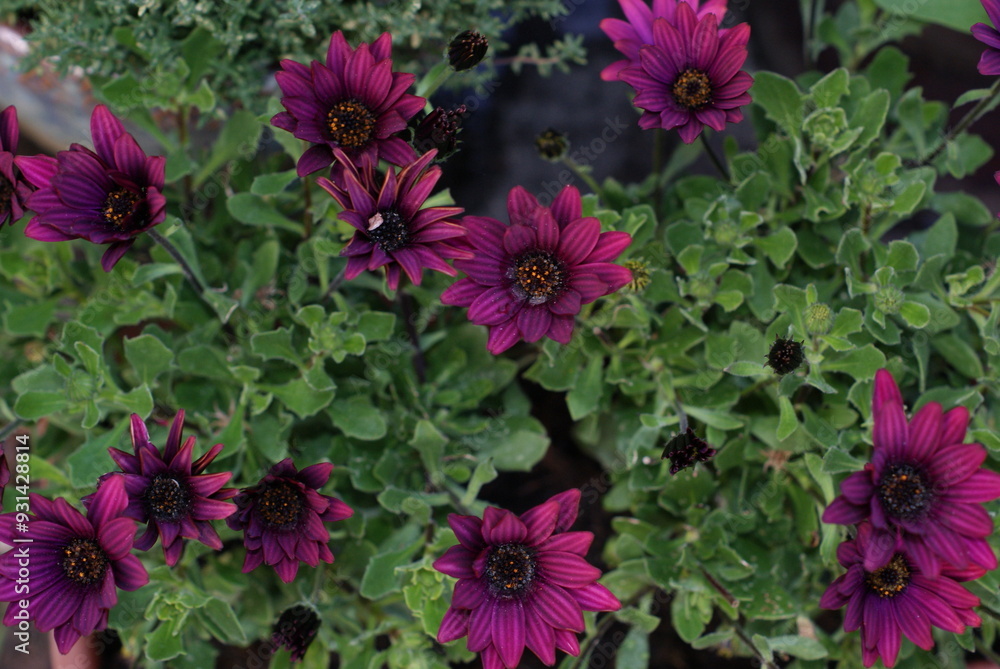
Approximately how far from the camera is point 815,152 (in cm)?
156

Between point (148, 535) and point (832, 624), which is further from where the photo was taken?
point (832, 624)

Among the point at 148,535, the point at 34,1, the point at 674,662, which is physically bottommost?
the point at 674,662

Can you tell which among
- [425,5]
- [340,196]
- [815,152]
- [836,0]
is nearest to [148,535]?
[340,196]

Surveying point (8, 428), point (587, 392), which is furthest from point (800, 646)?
point (8, 428)

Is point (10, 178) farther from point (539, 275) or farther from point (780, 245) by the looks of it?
point (780, 245)

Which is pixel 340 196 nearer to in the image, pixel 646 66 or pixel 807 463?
pixel 646 66

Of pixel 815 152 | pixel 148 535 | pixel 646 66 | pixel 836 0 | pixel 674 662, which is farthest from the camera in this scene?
pixel 836 0

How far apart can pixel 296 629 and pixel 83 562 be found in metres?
0.33

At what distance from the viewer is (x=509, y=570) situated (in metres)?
1.09

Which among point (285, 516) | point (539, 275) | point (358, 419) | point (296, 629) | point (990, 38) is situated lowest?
point (296, 629)

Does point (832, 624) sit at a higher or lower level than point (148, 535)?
lower

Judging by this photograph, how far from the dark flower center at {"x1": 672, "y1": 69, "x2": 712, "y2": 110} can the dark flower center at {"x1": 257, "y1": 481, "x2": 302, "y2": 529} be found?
84 cm

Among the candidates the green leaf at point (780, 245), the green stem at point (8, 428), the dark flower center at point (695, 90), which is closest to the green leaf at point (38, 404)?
the green stem at point (8, 428)

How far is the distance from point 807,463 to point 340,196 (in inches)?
35.0
